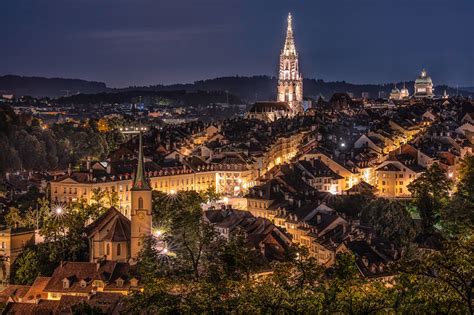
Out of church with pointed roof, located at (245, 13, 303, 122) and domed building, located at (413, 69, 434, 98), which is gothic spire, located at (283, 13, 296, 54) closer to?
church with pointed roof, located at (245, 13, 303, 122)

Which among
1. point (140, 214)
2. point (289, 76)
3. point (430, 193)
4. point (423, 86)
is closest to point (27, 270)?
point (140, 214)

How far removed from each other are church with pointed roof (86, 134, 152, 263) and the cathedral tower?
103m

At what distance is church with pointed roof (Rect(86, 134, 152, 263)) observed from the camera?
38.4 metres

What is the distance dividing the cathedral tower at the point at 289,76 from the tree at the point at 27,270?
104220 millimetres

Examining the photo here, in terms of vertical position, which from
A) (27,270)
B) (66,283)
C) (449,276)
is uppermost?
(449,276)

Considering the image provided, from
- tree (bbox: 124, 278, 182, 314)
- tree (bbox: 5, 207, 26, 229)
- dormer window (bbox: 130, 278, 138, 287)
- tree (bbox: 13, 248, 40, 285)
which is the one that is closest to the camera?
tree (bbox: 124, 278, 182, 314)

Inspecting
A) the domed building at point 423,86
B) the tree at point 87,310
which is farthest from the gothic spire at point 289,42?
the tree at point 87,310

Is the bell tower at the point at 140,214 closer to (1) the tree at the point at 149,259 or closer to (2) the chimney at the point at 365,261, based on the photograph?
(1) the tree at the point at 149,259

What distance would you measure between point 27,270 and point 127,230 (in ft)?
16.2

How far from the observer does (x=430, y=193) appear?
5181cm

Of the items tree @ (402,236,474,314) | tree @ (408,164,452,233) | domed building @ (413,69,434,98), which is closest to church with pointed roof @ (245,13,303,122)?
domed building @ (413,69,434,98)

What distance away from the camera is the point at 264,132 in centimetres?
9081

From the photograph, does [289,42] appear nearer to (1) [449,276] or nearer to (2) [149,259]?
(2) [149,259]

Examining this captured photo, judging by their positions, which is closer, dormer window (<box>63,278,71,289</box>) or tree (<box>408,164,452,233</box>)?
dormer window (<box>63,278,71,289</box>)
